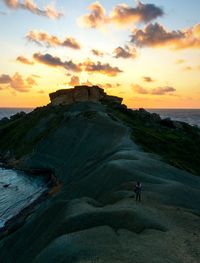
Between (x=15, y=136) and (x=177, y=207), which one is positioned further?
(x=15, y=136)

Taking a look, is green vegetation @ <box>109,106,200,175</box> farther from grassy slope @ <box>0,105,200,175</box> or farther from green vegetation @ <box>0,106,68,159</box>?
green vegetation @ <box>0,106,68,159</box>

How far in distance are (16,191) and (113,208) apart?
48329 millimetres

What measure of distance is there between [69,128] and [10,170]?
21484 mm

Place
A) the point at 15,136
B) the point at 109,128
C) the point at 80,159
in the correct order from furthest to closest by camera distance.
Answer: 1. the point at 15,136
2. the point at 109,128
3. the point at 80,159

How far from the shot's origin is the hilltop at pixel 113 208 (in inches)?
1198

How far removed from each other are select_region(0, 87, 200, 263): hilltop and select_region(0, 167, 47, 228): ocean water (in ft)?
17.1

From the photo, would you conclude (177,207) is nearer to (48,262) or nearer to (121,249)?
(121,249)

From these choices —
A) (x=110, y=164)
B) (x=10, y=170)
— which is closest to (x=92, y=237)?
(x=110, y=164)

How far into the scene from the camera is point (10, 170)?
354ft

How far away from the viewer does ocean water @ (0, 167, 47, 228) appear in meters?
68.0

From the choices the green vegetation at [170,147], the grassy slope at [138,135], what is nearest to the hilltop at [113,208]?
the green vegetation at [170,147]

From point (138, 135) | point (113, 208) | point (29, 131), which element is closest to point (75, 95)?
point (29, 131)

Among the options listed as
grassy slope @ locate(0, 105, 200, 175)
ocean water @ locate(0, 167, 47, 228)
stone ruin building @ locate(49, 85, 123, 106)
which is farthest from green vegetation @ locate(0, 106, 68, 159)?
ocean water @ locate(0, 167, 47, 228)

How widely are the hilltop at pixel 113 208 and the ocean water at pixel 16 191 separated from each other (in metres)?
5.20
